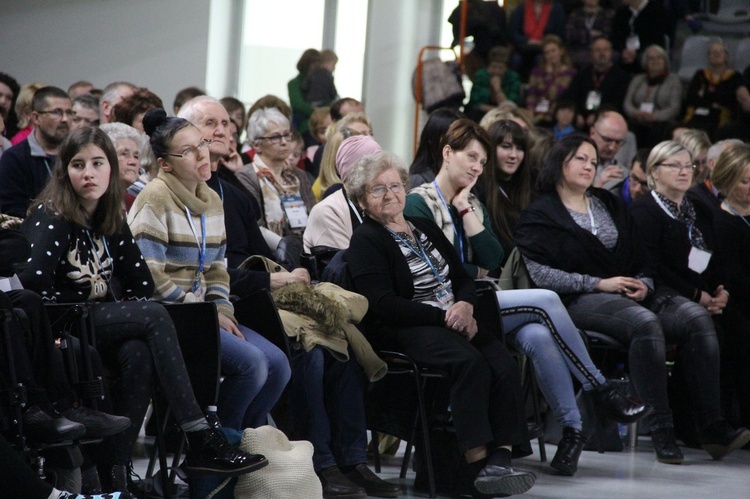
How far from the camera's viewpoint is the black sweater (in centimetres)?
392

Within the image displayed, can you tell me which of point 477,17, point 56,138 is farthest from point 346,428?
point 477,17

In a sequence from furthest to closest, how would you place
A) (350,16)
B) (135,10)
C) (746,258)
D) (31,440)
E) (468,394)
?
(350,16), (135,10), (746,258), (468,394), (31,440)

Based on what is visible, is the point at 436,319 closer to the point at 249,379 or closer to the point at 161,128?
the point at 249,379

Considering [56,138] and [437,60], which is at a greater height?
[437,60]

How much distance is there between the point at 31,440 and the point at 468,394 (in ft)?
5.03

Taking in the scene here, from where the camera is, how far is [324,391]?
386cm

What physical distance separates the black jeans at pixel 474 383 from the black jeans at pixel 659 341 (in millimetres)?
1060

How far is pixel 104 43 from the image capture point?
27.7 feet

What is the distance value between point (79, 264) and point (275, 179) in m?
1.96

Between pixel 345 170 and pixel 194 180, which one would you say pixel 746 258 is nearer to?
pixel 345 170

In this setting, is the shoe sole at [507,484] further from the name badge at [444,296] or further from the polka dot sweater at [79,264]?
the polka dot sweater at [79,264]

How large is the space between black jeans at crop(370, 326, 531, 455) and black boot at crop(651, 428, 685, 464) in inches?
44.5

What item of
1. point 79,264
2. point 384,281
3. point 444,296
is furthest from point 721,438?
point 79,264

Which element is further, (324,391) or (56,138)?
(56,138)
